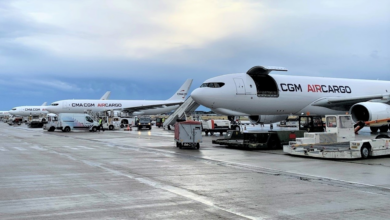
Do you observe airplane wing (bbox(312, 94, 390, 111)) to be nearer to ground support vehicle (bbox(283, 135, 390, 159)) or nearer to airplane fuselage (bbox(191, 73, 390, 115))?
airplane fuselage (bbox(191, 73, 390, 115))

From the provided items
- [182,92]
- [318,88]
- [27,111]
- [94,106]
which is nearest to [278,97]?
[318,88]

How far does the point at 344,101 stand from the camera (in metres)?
27.4

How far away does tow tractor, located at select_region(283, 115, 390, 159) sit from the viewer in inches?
566

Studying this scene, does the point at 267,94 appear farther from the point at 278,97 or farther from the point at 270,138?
the point at 270,138

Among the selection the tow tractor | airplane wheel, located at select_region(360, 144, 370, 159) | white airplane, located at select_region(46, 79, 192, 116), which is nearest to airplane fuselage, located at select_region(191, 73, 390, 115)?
the tow tractor

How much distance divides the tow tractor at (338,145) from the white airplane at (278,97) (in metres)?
5.49

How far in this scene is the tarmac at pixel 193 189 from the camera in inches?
252

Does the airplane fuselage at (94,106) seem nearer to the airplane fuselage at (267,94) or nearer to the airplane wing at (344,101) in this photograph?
the airplane fuselage at (267,94)

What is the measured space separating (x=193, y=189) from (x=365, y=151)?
9.00 m

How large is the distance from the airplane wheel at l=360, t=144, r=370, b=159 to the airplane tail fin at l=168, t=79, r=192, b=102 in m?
68.8

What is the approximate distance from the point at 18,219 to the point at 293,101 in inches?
907

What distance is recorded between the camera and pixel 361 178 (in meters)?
10.1

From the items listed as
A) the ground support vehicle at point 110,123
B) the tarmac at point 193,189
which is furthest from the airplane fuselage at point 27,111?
the tarmac at point 193,189

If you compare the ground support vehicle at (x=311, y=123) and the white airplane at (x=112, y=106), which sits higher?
the white airplane at (x=112, y=106)
